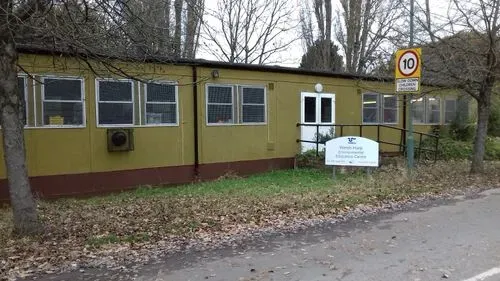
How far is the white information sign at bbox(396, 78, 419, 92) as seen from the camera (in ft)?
37.9

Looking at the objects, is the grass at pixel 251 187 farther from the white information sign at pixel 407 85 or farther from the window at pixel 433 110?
the window at pixel 433 110

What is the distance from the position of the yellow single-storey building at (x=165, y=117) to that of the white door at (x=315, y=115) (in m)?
0.03

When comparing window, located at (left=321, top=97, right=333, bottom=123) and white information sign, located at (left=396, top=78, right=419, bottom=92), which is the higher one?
white information sign, located at (left=396, top=78, right=419, bottom=92)

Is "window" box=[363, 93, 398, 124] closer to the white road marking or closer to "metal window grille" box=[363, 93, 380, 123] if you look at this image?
"metal window grille" box=[363, 93, 380, 123]

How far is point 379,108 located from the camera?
1967 centimetres

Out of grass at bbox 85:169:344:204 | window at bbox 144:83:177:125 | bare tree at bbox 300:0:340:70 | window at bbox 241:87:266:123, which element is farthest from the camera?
bare tree at bbox 300:0:340:70

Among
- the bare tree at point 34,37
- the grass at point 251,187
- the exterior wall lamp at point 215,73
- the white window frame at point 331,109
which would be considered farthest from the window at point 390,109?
the bare tree at point 34,37

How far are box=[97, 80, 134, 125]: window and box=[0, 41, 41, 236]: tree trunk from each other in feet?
17.1

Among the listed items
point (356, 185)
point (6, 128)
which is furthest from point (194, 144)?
point (6, 128)

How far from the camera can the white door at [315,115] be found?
1683 cm

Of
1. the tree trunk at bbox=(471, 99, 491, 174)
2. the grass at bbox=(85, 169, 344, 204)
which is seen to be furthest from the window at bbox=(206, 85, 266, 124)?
the tree trunk at bbox=(471, 99, 491, 174)

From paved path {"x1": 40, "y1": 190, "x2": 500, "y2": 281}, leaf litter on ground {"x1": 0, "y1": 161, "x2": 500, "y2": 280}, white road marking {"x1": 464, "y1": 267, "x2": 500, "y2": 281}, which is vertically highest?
leaf litter on ground {"x1": 0, "y1": 161, "x2": 500, "y2": 280}

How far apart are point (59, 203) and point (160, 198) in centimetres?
205

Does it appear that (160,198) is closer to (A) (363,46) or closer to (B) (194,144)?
(B) (194,144)
